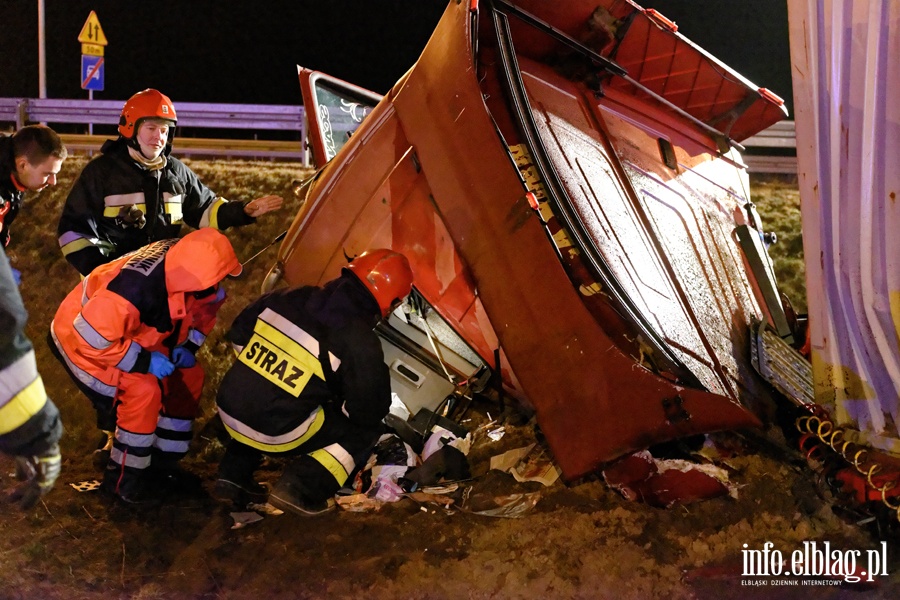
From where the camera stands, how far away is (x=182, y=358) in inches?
137

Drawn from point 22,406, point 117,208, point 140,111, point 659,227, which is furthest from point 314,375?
point 659,227

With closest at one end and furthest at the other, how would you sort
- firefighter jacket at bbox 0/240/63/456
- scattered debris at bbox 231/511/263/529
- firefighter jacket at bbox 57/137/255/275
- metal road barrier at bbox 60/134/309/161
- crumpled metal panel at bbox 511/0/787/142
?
1. firefighter jacket at bbox 0/240/63/456
2. scattered debris at bbox 231/511/263/529
3. firefighter jacket at bbox 57/137/255/275
4. crumpled metal panel at bbox 511/0/787/142
5. metal road barrier at bbox 60/134/309/161

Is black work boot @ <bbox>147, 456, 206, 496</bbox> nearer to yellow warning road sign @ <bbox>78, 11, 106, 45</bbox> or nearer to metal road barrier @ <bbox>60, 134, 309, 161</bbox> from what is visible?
metal road barrier @ <bbox>60, 134, 309, 161</bbox>

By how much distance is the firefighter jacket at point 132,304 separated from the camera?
2.97 meters

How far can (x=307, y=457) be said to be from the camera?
3.07 m

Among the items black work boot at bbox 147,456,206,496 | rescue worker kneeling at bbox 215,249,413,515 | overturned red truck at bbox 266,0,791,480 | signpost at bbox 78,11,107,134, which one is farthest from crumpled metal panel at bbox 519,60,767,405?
signpost at bbox 78,11,107,134

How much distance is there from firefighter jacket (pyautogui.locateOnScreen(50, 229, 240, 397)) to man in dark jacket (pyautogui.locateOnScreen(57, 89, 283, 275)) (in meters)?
0.57

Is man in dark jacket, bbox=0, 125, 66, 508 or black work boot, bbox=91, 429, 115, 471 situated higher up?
man in dark jacket, bbox=0, 125, 66, 508

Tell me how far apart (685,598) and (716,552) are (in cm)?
25

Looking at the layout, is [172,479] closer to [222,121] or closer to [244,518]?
[244,518]

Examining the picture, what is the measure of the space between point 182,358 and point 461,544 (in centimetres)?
166

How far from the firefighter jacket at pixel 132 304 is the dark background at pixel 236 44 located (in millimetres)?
12374

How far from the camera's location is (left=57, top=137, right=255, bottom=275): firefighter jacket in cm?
360

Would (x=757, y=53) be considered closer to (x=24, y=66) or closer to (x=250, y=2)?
(x=250, y=2)
